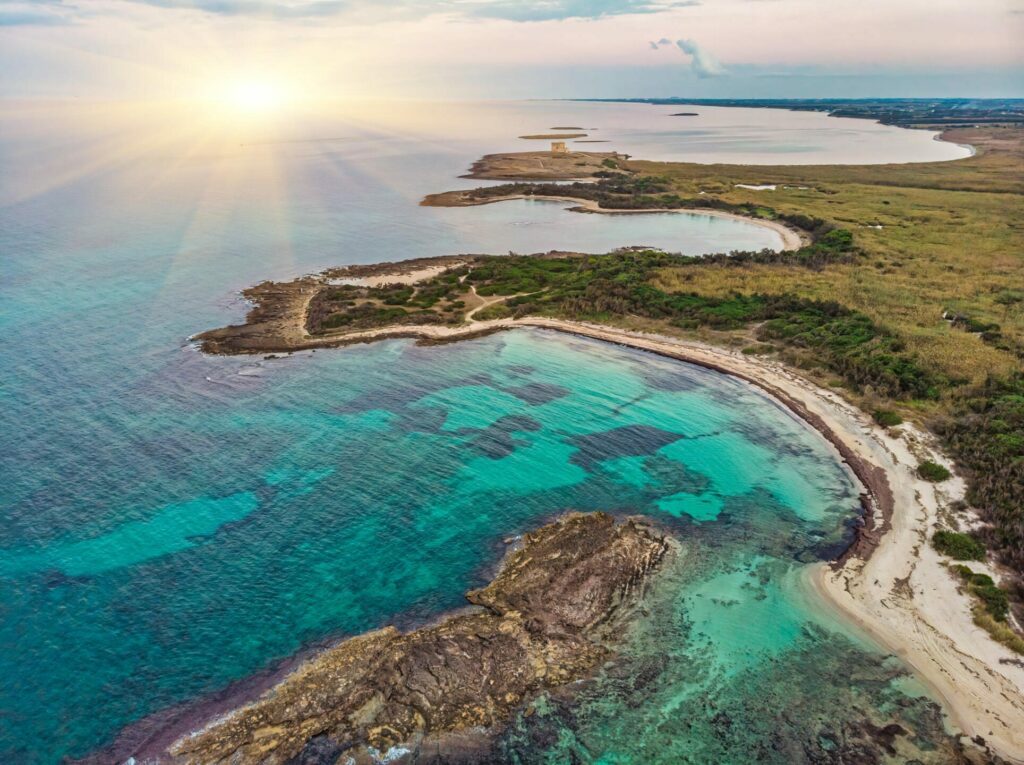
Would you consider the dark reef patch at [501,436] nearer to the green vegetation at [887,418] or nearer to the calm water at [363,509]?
the calm water at [363,509]

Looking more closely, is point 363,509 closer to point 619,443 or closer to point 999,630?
point 619,443

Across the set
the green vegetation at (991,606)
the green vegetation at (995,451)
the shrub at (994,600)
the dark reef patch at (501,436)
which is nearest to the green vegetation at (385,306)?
the dark reef patch at (501,436)

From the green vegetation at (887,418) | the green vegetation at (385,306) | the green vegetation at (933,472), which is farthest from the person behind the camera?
the green vegetation at (385,306)

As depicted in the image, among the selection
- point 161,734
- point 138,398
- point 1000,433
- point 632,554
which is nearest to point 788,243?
point 1000,433

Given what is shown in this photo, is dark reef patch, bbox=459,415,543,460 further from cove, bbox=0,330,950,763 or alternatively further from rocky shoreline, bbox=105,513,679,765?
rocky shoreline, bbox=105,513,679,765

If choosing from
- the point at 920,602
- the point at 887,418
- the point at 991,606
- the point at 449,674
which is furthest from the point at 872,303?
the point at 449,674

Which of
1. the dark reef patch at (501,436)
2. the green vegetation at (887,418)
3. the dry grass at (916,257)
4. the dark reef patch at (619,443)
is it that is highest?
the dry grass at (916,257)

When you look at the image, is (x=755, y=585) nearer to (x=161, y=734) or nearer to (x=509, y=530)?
(x=509, y=530)
